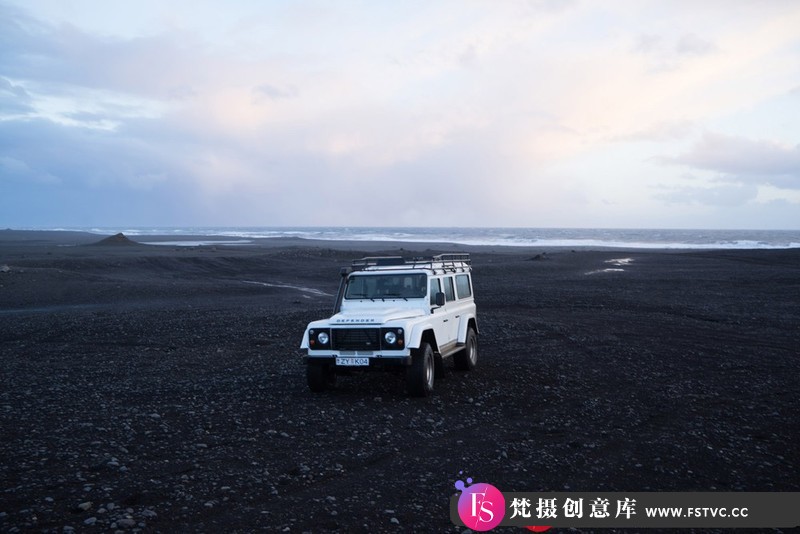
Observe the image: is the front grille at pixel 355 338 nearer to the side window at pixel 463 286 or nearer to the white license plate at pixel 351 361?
the white license plate at pixel 351 361

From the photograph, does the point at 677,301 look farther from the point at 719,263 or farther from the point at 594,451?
the point at 719,263

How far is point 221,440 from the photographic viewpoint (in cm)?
877

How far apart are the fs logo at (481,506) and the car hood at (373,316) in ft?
13.4

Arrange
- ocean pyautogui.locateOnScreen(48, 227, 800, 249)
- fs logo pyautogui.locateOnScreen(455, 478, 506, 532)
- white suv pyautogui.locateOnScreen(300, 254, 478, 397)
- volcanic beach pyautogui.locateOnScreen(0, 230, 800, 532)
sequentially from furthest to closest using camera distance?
1. ocean pyautogui.locateOnScreen(48, 227, 800, 249)
2. white suv pyautogui.locateOnScreen(300, 254, 478, 397)
3. volcanic beach pyautogui.locateOnScreen(0, 230, 800, 532)
4. fs logo pyautogui.locateOnScreen(455, 478, 506, 532)

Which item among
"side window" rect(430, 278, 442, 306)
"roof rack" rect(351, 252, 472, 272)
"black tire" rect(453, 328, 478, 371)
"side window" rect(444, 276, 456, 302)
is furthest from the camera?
"black tire" rect(453, 328, 478, 371)

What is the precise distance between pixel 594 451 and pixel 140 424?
6.40 m

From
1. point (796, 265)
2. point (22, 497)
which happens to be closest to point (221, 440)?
point (22, 497)

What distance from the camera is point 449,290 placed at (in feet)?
43.5

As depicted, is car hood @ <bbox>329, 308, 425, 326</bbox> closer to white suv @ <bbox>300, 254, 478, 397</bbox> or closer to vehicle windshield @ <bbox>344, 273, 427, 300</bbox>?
white suv @ <bbox>300, 254, 478, 397</bbox>

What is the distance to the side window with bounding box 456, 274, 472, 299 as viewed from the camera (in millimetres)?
14000

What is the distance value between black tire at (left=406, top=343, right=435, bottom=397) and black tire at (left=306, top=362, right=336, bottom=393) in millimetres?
1382

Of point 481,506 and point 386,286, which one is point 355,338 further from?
point 481,506

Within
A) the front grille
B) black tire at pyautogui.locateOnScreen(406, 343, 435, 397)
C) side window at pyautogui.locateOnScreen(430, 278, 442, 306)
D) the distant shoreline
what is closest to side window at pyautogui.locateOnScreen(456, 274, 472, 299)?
side window at pyautogui.locateOnScreen(430, 278, 442, 306)

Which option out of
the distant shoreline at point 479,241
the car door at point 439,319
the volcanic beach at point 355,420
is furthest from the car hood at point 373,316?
the distant shoreline at point 479,241
